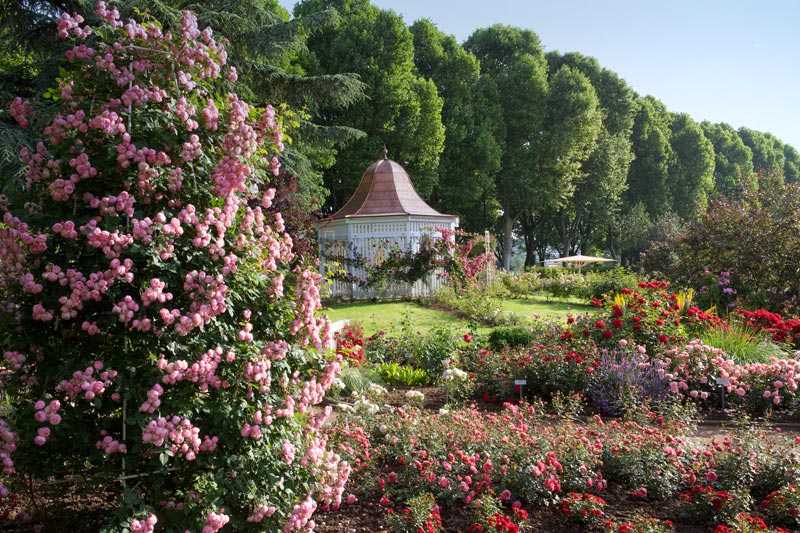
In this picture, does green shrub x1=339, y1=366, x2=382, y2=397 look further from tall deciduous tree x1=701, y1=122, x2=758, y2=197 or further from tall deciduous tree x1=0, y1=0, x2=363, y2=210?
tall deciduous tree x1=701, y1=122, x2=758, y2=197

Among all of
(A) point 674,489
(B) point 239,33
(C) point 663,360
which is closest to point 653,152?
(B) point 239,33

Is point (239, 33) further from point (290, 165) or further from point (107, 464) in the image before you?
point (107, 464)

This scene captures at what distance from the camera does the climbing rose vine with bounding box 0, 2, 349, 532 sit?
2482 mm

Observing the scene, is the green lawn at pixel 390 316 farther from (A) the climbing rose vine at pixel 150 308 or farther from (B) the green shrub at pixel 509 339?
(A) the climbing rose vine at pixel 150 308

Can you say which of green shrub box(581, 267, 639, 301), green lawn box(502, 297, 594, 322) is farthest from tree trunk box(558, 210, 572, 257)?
green lawn box(502, 297, 594, 322)

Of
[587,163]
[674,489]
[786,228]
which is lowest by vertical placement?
[674,489]

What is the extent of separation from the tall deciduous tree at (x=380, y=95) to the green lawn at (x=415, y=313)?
9974mm

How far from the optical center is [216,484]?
2.59m

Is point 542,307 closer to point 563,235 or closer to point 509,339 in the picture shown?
point 509,339

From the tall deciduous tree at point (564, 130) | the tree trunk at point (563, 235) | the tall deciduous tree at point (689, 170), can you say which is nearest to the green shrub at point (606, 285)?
the tall deciduous tree at point (564, 130)

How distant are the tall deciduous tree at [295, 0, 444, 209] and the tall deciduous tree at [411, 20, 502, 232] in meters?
2.55

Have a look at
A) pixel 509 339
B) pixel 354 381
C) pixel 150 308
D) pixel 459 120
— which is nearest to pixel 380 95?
pixel 459 120

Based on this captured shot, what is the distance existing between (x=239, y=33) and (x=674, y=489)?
39.0 feet

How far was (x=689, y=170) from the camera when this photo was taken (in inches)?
1607
